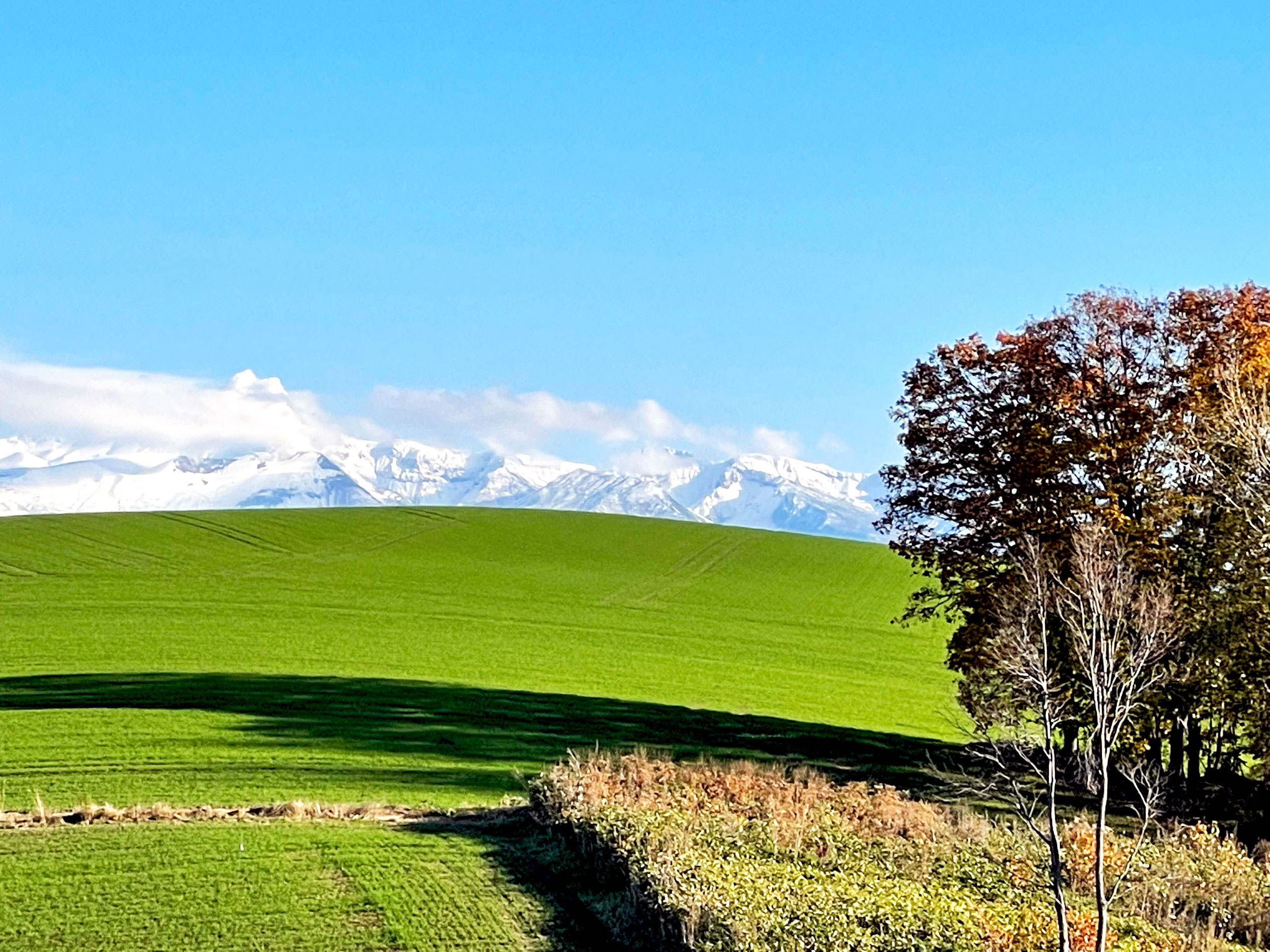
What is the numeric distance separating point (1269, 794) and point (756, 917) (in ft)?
57.8

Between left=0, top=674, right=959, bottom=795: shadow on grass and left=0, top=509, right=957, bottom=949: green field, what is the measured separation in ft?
0.54

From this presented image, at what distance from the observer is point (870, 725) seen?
41.7 metres

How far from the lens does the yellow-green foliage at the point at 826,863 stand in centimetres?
1753

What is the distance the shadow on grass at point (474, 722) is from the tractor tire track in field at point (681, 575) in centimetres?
2754

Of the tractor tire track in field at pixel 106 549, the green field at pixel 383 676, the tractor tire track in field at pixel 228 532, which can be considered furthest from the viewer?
the tractor tire track in field at pixel 228 532

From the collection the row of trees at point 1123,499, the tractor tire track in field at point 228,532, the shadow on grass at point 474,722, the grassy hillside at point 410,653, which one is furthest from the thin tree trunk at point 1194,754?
the tractor tire track in field at point 228,532

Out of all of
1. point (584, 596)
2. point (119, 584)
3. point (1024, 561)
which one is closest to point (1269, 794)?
point (1024, 561)

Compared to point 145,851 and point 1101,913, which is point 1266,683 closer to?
point 1101,913

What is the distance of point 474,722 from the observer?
36.6 metres

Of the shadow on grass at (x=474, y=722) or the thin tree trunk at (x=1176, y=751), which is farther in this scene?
the shadow on grass at (x=474, y=722)

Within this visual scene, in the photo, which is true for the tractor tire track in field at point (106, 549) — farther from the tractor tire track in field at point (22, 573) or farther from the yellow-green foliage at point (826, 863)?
the yellow-green foliage at point (826, 863)

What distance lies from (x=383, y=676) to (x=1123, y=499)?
1004 inches

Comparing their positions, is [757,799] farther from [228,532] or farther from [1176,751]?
[228,532]

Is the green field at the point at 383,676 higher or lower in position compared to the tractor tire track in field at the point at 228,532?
lower
